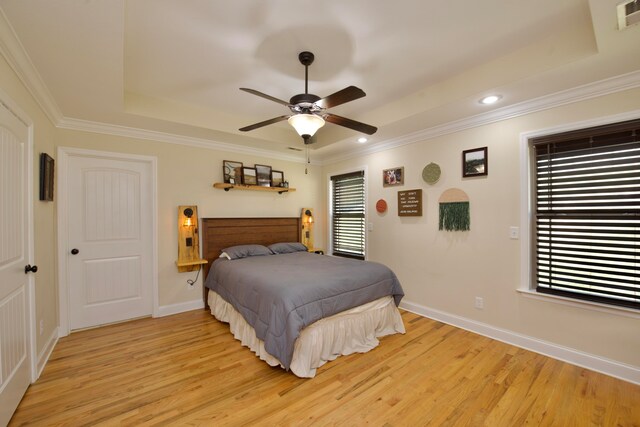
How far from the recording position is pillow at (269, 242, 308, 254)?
428 centimetres

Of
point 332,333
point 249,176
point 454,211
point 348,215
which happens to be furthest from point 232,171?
point 454,211

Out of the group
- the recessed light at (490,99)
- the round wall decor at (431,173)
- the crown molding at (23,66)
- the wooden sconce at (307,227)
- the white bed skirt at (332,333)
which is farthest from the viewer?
the wooden sconce at (307,227)

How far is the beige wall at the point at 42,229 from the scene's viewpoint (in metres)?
2.10

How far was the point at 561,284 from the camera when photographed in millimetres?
2631

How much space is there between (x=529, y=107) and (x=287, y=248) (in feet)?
11.3

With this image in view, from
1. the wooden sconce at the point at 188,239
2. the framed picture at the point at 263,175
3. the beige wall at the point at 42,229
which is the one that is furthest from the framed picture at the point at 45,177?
the framed picture at the point at 263,175

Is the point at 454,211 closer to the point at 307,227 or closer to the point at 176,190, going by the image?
the point at 307,227

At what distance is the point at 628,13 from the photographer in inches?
62.1

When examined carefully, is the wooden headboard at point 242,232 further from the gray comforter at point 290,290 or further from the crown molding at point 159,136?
the crown molding at point 159,136

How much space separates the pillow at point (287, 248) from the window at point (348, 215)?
0.79m

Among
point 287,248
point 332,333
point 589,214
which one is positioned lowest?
point 332,333

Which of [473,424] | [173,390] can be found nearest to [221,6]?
[173,390]

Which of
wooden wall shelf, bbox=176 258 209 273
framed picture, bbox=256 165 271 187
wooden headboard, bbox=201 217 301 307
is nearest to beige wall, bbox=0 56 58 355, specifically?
wooden wall shelf, bbox=176 258 209 273

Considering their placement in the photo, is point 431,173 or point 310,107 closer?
point 310,107
